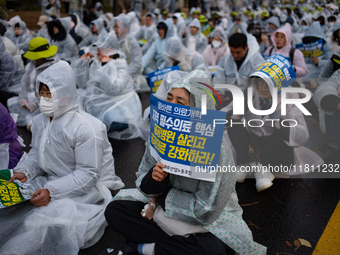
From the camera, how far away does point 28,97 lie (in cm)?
471

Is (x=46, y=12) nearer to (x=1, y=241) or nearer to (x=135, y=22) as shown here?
(x=135, y=22)

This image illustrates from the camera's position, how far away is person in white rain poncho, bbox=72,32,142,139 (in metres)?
4.62

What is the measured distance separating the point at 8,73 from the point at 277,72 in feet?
14.2

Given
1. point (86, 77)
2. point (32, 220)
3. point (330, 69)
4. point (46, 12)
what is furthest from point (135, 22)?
point (32, 220)

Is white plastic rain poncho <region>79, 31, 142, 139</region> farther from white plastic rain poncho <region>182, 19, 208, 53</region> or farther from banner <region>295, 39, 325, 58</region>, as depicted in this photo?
white plastic rain poncho <region>182, 19, 208, 53</region>

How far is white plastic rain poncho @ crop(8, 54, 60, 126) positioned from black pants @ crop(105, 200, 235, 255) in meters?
2.94

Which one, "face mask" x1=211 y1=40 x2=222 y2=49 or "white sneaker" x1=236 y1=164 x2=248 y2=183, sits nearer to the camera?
"white sneaker" x1=236 y1=164 x2=248 y2=183

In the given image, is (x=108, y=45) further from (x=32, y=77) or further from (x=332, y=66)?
(x=332, y=66)

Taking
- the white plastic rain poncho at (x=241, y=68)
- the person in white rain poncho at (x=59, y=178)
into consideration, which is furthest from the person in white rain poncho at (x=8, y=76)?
the white plastic rain poncho at (x=241, y=68)

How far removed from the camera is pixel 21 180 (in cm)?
258

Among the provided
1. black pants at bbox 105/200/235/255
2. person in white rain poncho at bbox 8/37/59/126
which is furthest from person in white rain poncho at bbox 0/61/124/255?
person in white rain poncho at bbox 8/37/59/126

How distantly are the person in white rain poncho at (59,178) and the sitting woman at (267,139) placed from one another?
172 cm

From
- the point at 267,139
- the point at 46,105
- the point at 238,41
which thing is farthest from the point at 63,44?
the point at 267,139

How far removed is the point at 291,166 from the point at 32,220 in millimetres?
2752
